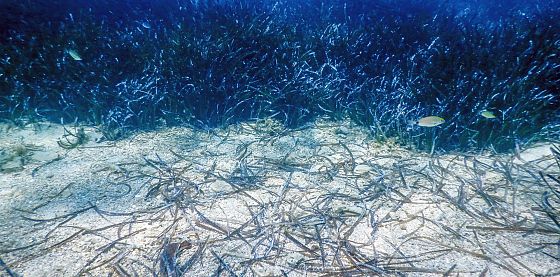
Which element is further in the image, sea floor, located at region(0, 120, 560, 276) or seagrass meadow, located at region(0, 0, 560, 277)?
seagrass meadow, located at region(0, 0, 560, 277)

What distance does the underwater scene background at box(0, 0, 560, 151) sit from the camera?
15.1 feet

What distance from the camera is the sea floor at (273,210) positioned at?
2471 mm

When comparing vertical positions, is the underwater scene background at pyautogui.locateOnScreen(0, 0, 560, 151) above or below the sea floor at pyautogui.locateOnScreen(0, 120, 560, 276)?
above

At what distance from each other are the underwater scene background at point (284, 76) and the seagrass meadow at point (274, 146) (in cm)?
4

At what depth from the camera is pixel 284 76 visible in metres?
5.79

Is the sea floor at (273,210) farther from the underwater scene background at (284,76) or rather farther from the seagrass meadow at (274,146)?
the underwater scene background at (284,76)

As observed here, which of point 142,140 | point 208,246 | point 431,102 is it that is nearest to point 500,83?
point 431,102

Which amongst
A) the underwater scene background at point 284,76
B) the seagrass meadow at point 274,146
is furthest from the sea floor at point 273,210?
the underwater scene background at point 284,76

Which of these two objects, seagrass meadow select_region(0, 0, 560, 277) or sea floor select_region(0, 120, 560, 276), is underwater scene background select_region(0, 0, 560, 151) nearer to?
seagrass meadow select_region(0, 0, 560, 277)

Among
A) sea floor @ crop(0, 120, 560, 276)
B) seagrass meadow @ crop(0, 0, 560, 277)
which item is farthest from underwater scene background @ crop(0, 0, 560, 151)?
sea floor @ crop(0, 120, 560, 276)

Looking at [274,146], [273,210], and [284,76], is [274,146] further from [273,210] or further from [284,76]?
[284,76]

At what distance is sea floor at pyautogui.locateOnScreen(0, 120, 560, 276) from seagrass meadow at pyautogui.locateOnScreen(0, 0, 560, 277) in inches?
0.8

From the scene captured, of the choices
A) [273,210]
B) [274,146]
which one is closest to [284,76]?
[274,146]

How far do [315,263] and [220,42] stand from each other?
4944 mm
